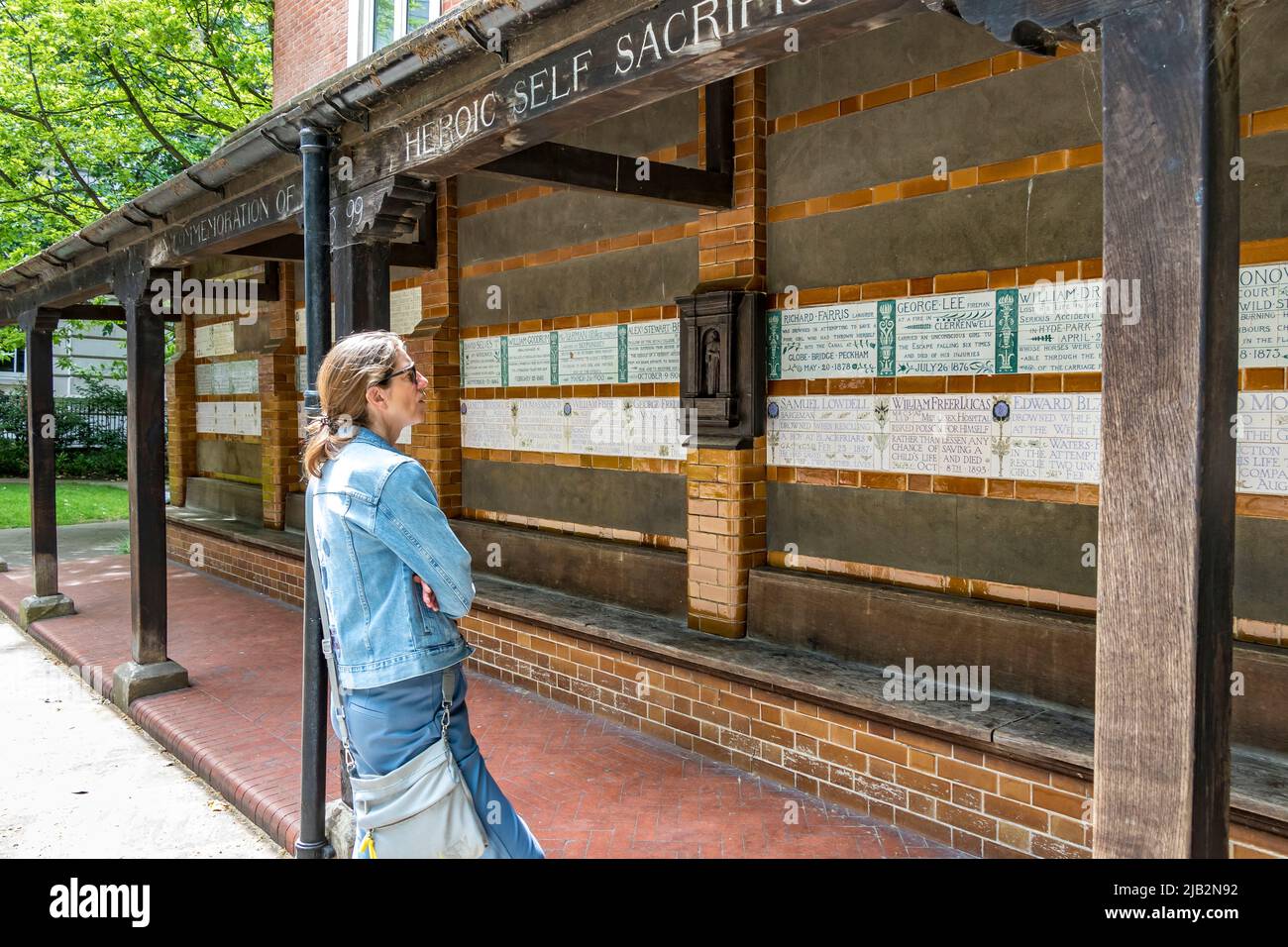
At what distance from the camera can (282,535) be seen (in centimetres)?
1155

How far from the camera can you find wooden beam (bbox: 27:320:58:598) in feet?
32.8

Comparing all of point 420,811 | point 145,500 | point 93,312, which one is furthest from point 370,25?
point 420,811

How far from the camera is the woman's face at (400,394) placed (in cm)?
269

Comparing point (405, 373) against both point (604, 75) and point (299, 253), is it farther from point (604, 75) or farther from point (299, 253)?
point (299, 253)

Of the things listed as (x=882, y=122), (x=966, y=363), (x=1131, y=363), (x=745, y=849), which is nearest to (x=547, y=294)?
(x=882, y=122)

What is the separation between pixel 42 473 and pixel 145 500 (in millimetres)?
3793

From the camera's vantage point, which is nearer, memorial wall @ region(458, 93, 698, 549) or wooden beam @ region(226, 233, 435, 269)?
memorial wall @ region(458, 93, 698, 549)

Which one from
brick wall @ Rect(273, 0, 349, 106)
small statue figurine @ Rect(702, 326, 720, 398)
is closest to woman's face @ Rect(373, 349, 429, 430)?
small statue figurine @ Rect(702, 326, 720, 398)

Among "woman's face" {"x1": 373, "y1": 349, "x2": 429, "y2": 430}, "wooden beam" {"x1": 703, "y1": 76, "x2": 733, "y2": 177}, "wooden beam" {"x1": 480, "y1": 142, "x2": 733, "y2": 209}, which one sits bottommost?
"woman's face" {"x1": 373, "y1": 349, "x2": 429, "y2": 430}

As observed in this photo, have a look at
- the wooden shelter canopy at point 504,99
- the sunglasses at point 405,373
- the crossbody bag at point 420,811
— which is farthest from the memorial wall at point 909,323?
the crossbody bag at point 420,811

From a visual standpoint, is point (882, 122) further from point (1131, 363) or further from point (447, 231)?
point (447, 231)

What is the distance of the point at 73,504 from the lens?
2080 cm

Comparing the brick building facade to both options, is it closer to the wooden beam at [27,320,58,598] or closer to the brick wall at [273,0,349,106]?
the wooden beam at [27,320,58,598]

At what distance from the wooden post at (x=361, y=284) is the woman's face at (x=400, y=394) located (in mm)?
2022
